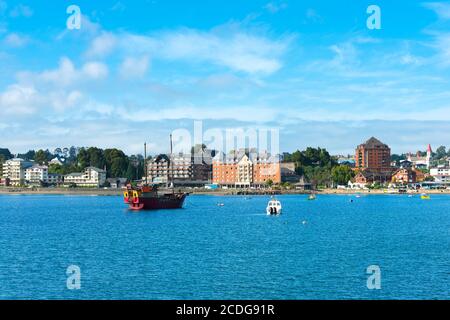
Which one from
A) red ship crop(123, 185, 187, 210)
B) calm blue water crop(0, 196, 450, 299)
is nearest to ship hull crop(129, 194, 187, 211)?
red ship crop(123, 185, 187, 210)

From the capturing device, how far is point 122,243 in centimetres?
5031

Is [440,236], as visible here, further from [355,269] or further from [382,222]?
[355,269]

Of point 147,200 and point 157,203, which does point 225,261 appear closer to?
point 147,200

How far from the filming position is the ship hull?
9919cm

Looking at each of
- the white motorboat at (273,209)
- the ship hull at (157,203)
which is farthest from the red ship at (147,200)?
the white motorboat at (273,209)

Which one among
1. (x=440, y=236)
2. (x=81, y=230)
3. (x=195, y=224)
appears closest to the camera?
(x=440, y=236)

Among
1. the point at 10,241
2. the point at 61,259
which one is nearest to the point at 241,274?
the point at 61,259

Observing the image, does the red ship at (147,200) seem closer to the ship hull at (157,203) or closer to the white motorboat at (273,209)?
the ship hull at (157,203)

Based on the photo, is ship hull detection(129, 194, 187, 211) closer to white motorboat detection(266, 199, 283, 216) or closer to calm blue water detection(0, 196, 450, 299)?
white motorboat detection(266, 199, 283, 216)

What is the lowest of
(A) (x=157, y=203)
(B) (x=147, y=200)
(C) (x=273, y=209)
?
(C) (x=273, y=209)

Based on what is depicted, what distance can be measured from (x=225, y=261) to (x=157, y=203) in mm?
63093

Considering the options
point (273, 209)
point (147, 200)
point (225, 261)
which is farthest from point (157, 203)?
point (225, 261)

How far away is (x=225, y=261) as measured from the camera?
3956cm
